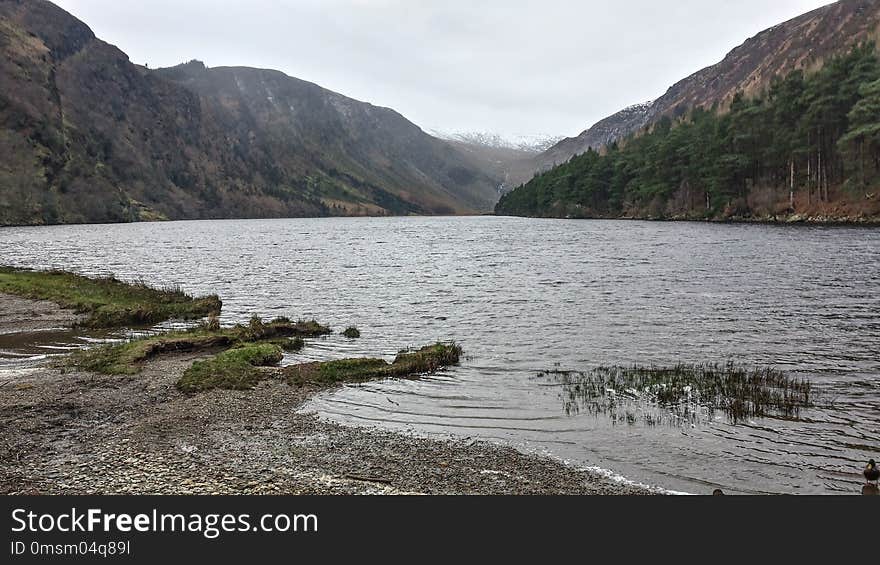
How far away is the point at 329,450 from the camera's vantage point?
15.7m

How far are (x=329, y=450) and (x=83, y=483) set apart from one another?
5.61 meters

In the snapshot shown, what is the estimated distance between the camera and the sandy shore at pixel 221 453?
1310 cm

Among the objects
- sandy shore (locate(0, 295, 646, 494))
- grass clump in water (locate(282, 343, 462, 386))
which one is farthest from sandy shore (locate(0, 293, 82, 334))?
grass clump in water (locate(282, 343, 462, 386))

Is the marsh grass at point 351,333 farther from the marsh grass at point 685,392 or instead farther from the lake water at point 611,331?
the marsh grass at point 685,392

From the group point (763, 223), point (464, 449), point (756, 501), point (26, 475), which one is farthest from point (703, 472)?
point (763, 223)

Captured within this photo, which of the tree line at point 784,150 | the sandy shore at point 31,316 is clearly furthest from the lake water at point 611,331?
the tree line at point 784,150

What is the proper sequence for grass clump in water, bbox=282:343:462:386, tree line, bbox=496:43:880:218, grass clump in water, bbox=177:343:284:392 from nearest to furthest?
grass clump in water, bbox=177:343:284:392
grass clump in water, bbox=282:343:462:386
tree line, bbox=496:43:880:218

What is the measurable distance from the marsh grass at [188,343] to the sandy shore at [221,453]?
3258 mm

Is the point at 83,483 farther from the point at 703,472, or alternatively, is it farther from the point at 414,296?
the point at 414,296

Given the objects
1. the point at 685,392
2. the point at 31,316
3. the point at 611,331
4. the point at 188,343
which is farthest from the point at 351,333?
the point at 31,316

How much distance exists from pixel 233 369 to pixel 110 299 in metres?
24.8

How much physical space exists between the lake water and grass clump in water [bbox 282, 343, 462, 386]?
872 mm

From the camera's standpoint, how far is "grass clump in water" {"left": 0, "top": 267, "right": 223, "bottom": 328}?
36.6 metres

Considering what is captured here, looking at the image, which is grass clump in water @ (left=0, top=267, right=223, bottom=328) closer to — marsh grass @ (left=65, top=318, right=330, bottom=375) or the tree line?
marsh grass @ (left=65, top=318, right=330, bottom=375)
